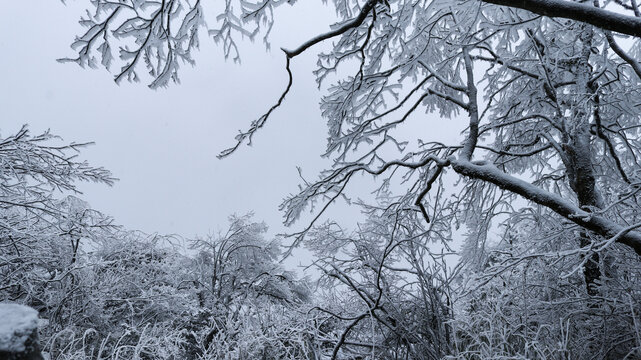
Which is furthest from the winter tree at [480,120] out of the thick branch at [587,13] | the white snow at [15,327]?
the white snow at [15,327]

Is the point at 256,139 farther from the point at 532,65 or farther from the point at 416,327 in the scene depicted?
the point at 532,65

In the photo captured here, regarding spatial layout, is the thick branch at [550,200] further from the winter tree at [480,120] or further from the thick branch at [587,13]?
the thick branch at [587,13]

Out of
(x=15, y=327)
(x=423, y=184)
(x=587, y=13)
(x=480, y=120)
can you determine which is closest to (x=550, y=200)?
(x=587, y=13)

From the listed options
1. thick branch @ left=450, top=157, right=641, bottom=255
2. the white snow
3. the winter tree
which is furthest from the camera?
thick branch @ left=450, top=157, right=641, bottom=255

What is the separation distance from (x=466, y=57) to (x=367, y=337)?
3.34 metres

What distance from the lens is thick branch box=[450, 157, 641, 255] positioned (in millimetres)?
2984

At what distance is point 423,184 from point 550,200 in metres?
2.43

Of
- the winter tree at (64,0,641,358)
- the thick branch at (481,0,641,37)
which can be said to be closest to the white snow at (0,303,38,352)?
the winter tree at (64,0,641,358)

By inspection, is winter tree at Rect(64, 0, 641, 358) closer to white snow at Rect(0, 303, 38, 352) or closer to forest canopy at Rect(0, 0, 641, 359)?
forest canopy at Rect(0, 0, 641, 359)

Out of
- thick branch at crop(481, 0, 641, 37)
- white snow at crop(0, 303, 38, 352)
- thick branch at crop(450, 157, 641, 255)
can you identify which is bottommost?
white snow at crop(0, 303, 38, 352)

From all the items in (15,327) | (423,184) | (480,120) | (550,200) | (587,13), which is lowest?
(15,327)

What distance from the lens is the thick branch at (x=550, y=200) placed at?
2.98m

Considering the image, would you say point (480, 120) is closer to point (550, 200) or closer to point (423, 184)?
point (423, 184)

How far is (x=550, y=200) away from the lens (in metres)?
3.42
